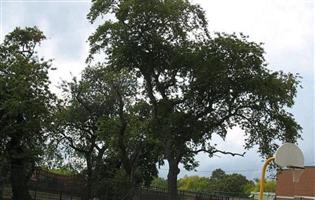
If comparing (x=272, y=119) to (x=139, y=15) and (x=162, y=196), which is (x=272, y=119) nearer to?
(x=162, y=196)

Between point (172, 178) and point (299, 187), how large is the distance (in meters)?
42.5

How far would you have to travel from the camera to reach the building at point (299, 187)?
221 feet

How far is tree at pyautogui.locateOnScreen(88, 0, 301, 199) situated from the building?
34.8m

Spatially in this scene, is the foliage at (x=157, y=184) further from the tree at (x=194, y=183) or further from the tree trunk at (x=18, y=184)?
the tree at (x=194, y=183)

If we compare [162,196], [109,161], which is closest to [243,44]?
[162,196]

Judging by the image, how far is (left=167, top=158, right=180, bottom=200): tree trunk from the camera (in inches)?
1230

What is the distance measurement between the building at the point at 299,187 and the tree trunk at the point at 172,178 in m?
36.0

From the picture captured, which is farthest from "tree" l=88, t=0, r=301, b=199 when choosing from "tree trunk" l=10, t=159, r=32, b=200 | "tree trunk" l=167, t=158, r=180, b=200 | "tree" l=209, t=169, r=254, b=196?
"tree" l=209, t=169, r=254, b=196

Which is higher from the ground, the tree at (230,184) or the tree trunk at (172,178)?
the tree at (230,184)

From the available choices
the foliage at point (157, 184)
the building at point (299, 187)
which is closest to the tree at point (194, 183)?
the foliage at point (157, 184)

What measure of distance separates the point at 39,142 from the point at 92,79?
7673 mm

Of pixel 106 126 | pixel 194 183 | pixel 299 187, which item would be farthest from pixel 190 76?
pixel 194 183

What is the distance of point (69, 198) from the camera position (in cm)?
2991

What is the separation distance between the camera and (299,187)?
69.6 meters
